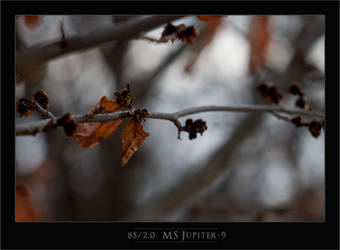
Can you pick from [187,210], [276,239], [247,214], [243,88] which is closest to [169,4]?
[276,239]

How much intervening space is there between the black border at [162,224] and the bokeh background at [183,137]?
6cm

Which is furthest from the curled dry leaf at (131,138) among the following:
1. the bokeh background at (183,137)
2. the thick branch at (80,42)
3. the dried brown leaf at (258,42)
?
the dried brown leaf at (258,42)

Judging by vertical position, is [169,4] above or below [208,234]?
above

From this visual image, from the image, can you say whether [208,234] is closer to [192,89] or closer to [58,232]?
[58,232]

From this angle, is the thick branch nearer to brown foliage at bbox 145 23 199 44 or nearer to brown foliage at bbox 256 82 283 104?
brown foliage at bbox 145 23 199 44

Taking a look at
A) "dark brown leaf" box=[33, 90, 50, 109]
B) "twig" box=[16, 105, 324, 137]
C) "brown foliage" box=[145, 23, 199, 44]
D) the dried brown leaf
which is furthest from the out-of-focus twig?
"dark brown leaf" box=[33, 90, 50, 109]

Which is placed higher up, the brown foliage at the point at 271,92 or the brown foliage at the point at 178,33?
the brown foliage at the point at 178,33

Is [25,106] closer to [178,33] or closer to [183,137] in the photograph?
[178,33]

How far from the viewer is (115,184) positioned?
2.45 meters

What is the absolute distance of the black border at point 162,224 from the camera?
2.74ft

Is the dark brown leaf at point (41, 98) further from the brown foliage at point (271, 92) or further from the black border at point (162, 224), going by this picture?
the brown foliage at point (271, 92)

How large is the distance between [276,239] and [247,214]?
457 mm

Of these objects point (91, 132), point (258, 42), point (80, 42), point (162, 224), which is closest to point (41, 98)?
point (91, 132)

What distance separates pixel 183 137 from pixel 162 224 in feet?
3.12
